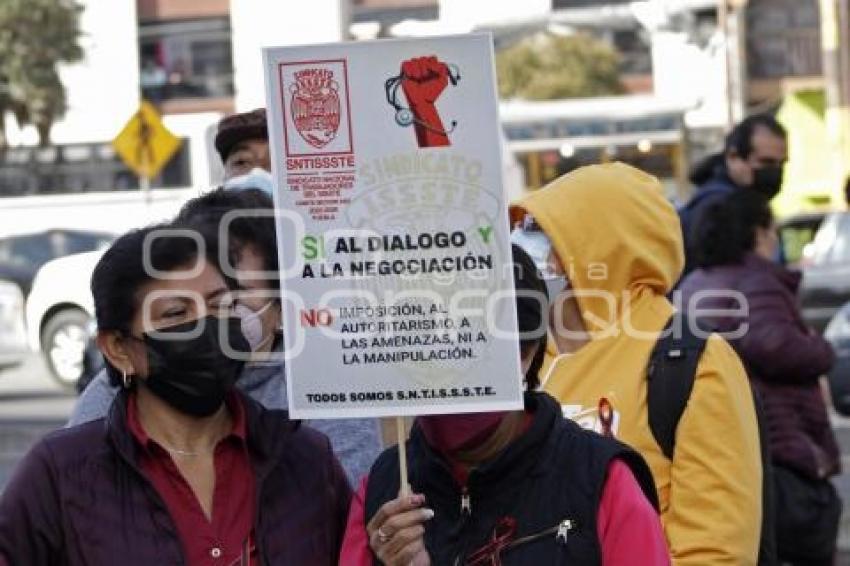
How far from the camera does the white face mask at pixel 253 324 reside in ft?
13.7

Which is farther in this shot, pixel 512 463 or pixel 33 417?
pixel 33 417

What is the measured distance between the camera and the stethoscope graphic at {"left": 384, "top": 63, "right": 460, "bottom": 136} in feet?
11.6

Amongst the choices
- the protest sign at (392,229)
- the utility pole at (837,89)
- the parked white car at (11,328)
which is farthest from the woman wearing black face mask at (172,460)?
the utility pole at (837,89)

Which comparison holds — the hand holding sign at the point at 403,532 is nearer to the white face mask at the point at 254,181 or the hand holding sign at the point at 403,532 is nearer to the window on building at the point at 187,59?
the white face mask at the point at 254,181

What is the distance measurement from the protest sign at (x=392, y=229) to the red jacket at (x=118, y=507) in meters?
0.13

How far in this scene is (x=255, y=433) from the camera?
3.69 metres

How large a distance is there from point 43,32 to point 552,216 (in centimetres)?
4077

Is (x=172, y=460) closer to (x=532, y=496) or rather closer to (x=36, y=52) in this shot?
(x=532, y=496)

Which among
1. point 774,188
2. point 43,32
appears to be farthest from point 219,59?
point 774,188

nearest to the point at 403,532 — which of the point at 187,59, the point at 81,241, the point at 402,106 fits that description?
the point at 402,106

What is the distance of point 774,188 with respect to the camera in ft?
25.0

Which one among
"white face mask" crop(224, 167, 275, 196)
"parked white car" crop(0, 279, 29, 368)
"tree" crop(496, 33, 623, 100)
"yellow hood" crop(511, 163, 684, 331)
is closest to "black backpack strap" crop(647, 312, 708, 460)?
"yellow hood" crop(511, 163, 684, 331)

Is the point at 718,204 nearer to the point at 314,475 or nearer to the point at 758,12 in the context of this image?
the point at 314,475

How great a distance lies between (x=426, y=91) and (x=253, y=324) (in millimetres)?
870
